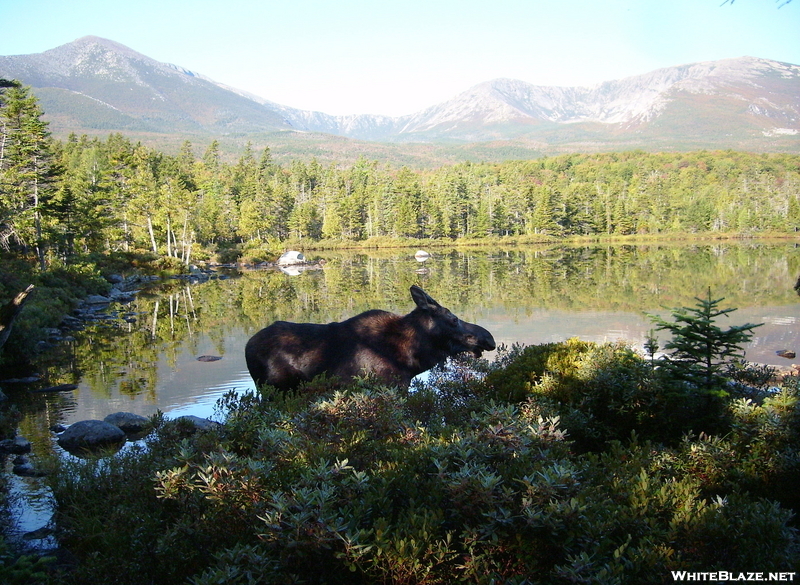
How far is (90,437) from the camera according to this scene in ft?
25.3

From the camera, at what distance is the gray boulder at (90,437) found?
300 inches

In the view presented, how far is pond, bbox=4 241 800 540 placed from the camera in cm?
1114

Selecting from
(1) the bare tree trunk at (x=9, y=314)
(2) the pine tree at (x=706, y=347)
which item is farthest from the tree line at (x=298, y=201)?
(2) the pine tree at (x=706, y=347)

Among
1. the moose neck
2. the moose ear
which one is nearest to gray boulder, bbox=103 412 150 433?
the moose neck

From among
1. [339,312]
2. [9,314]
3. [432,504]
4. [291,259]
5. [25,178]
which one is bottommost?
[291,259]

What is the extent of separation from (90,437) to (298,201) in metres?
93.8

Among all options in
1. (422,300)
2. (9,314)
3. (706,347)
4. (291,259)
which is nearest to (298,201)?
(291,259)

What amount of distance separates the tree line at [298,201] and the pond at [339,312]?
7.90 metres

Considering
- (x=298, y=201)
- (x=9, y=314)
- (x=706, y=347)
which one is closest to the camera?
(x=706, y=347)

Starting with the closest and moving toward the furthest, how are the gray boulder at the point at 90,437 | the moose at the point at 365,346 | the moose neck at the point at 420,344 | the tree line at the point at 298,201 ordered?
the moose at the point at 365,346 → the moose neck at the point at 420,344 → the gray boulder at the point at 90,437 → the tree line at the point at 298,201

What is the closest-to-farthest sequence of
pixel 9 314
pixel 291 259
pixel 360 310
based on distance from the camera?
pixel 9 314
pixel 360 310
pixel 291 259

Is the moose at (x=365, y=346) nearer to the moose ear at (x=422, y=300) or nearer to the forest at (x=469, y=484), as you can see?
the moose ear at (x=422, y=300)

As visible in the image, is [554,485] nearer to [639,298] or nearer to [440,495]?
[440,495]

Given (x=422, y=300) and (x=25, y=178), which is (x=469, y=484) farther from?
(x=25, y=178)
